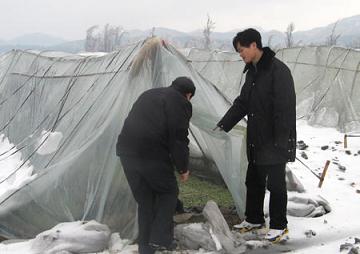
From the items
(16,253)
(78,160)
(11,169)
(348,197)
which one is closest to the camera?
(16,253)

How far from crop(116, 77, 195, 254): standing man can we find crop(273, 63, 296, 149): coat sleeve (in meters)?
0.78

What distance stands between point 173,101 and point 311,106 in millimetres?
10573

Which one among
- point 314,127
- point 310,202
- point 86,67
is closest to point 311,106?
point 314,127

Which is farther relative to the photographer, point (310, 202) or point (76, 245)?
point (310, 202)

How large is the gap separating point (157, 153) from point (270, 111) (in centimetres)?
114

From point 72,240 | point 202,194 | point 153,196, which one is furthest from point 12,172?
point 153,196

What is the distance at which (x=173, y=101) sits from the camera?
355cm

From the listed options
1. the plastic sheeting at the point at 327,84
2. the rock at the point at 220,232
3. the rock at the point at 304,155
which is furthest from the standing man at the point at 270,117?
the plastic sheeting at the point at 327,84

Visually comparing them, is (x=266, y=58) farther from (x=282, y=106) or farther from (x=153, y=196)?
(x=153, y=196)

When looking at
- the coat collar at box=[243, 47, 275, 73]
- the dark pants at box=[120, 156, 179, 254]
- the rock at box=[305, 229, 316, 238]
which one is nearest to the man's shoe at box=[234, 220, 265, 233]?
the rock at box=[305, 229, 316, 238]

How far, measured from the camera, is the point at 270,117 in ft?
13.3

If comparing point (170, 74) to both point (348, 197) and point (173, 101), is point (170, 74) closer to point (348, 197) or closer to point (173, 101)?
point (173, 101)

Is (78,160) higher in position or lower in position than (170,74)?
lower

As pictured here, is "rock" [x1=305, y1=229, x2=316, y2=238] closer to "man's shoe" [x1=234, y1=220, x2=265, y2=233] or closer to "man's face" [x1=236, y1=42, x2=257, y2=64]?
"man's shoe" [x1=234, y1=220, x2=265, y2=233]
